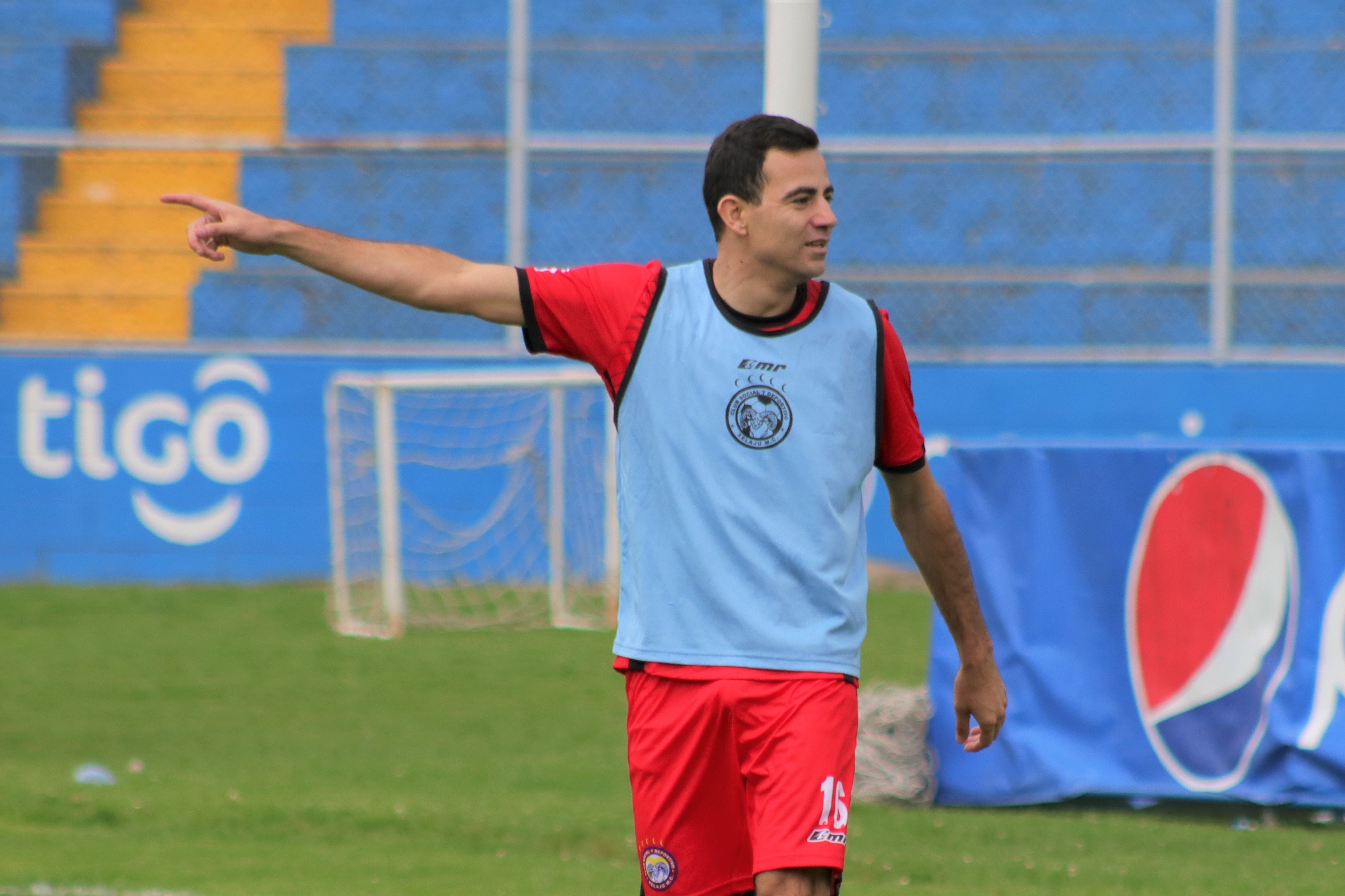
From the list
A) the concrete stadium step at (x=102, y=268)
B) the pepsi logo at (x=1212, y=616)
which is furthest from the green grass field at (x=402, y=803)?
the concrete stadium step at (x=102, y=268)

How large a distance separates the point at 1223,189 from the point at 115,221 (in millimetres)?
8339

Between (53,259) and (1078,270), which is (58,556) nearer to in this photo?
(53,259)

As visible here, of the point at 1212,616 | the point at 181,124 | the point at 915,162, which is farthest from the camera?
the point at 181,124

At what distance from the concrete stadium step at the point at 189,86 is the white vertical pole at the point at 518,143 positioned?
279cm

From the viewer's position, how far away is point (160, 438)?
12.7 meters

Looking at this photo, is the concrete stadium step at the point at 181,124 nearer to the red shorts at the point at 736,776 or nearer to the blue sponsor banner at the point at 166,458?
the blue sponsor banner at the point at 166,458

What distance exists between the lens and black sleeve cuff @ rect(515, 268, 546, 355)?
10.6ft

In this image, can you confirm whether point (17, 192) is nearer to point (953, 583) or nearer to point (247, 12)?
point (247, 12)

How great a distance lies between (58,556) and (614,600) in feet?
13.9

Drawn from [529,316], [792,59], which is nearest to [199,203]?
[529,316]

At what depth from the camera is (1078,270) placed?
13383mm

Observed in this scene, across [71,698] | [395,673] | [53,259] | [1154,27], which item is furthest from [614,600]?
[1154,27]

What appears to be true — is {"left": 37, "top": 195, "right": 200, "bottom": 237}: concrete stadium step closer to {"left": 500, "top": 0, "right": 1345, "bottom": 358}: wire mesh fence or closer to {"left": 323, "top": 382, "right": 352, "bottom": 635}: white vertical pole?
{"left": 323, "top": 382, "right": 352, "bottom": 635}: white vertical pole

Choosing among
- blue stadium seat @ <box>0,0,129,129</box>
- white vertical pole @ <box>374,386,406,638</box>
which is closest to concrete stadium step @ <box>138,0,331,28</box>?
blue stadium seat @ <box>0,0,129,129</box>
